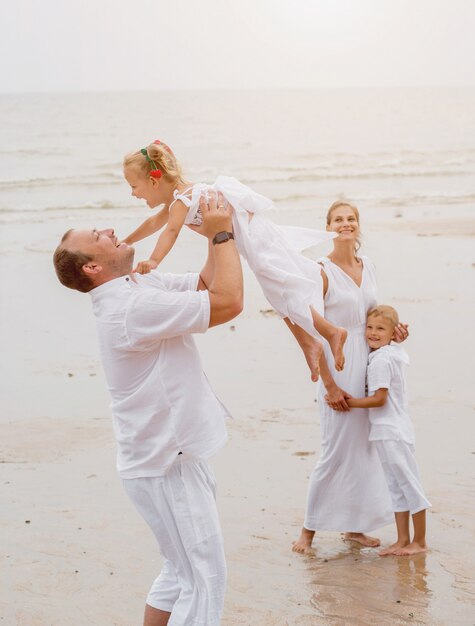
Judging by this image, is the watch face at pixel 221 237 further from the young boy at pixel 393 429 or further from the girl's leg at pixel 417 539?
the girl's leg at pixel 417 539

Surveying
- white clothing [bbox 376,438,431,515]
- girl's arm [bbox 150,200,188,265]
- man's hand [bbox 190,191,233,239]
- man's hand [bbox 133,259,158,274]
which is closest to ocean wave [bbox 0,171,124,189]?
white clothing [bbox 376,438,431,515]

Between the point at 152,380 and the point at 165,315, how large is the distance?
269 mm

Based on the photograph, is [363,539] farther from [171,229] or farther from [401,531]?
[171,229]

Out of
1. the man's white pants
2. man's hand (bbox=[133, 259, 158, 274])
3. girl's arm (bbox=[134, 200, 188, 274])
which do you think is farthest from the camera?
girl's arm (bbox=[134, 200, 188, 274])

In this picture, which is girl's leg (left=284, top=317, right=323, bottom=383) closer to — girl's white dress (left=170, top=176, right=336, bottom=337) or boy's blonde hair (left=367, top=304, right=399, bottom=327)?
girl's white dress (left=170, top=176, right=336, bottom=337)

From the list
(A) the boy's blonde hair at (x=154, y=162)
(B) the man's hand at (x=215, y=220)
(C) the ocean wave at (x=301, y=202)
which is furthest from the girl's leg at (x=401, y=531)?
(C) the ocean wave at (x=301, y=202)

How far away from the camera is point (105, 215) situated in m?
21.7

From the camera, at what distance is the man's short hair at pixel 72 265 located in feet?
11.2

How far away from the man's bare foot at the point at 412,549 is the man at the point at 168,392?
2.03 m

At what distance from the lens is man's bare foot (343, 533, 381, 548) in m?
5.49

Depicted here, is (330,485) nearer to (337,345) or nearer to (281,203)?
(337,345)

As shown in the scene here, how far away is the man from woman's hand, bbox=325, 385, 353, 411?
5.88 feet

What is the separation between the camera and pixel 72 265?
3.42m

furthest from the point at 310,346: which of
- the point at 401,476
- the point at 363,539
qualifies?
the point at 363,539
